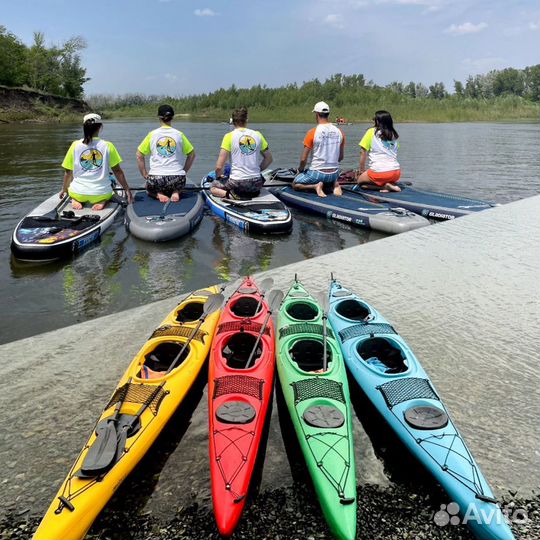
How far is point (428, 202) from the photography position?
8.20 metres

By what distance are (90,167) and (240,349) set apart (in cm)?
500

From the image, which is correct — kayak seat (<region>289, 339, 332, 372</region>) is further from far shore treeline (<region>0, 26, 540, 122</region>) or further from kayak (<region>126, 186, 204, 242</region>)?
far shore treeline (<region>0, 26, 540, 122</region>)

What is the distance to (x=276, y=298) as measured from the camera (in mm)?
3973

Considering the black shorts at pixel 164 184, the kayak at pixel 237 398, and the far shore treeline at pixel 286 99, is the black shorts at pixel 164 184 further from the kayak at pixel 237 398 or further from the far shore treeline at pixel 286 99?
the far shore treeline at pixel 286 99

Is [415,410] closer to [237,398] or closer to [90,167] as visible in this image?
[237,398]

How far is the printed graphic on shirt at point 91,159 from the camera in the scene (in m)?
7.18

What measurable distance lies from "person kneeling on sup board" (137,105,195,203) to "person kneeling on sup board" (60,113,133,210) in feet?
1.86

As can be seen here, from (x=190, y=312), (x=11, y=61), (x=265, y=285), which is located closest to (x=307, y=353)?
(x=190, y=312)

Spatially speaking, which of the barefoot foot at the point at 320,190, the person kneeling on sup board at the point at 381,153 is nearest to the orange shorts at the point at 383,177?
the person kneeling on sup board at the point at 381,153

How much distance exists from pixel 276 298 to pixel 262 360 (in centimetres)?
96

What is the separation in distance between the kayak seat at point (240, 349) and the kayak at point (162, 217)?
367 cm

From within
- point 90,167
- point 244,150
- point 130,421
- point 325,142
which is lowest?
point 130,421

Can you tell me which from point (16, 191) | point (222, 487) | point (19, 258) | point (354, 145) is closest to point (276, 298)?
point (222, 487)

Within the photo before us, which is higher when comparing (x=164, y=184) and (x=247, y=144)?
(x=247, y=144)
